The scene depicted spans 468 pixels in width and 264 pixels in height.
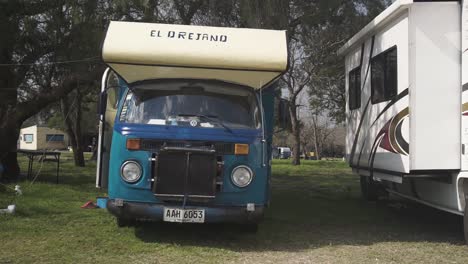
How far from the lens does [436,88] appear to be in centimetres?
716

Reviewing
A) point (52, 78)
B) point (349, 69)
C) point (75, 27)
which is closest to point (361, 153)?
point (349, 69)

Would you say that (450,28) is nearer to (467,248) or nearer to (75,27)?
(467,248)

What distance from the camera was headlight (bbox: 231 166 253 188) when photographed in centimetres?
684

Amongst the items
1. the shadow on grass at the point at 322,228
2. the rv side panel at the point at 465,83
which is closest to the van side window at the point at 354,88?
the shadow on grass at the point at 322,228

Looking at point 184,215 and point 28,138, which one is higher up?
point 28,138

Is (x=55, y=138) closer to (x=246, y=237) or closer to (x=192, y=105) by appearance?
(x=246, y=237)

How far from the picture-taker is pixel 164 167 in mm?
6691

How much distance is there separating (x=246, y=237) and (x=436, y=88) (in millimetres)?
3292

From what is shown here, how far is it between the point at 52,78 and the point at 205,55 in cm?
963

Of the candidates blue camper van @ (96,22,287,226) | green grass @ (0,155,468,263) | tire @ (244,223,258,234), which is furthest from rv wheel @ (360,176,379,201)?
blue camper van @ (96,22,287,226)

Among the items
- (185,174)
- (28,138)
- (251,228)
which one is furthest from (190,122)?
(28,138)

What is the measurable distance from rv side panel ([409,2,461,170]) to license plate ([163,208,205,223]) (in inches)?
115

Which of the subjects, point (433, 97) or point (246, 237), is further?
point (246, 237)

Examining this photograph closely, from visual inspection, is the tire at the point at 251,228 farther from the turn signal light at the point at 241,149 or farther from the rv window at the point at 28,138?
the rv window at the point at 28,138
